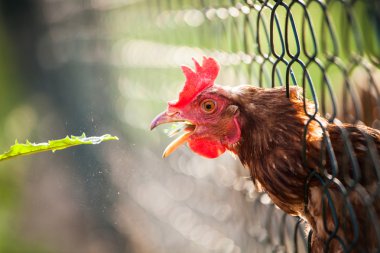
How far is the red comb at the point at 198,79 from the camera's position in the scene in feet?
6.92

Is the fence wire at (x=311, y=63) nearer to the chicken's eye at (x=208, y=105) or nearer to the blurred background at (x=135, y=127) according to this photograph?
the blurred background at (x=135, y=127)

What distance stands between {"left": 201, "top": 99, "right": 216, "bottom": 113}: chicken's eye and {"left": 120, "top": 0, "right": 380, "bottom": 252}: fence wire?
0.60 ft

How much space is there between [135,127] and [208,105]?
2.68 metres

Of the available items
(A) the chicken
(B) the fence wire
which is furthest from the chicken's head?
(B) the fence wire

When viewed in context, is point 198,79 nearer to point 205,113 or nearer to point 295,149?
point 205,113

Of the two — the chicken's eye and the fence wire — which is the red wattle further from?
the fence wire

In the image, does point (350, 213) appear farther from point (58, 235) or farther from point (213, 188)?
point (58, 235)

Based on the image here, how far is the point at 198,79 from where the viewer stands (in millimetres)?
2115

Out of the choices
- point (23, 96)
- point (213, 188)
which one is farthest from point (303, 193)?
point (23, 96)

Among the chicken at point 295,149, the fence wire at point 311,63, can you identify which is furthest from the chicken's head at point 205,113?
the fence wire at point 311,63

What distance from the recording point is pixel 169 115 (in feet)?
7.02

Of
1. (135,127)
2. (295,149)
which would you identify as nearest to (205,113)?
(295,149)

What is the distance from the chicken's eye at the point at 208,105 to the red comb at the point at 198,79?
5cm

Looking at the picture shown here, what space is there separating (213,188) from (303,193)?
191 centimetres
